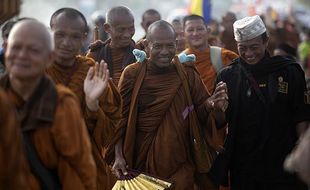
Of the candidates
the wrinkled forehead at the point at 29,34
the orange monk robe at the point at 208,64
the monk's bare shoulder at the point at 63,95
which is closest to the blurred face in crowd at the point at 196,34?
the orange monk robe at the point at 208,64

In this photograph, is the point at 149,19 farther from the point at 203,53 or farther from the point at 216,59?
the point at 216,59

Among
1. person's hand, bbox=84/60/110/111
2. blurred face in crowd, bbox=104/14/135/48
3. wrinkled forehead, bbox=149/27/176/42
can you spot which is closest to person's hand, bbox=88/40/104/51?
blurred face in crowd, bbox=104/14/135/48

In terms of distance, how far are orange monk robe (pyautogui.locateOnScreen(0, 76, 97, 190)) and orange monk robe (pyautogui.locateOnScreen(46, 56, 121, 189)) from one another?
→ 1.23 m

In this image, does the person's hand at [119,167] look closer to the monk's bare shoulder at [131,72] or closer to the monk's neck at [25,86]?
the monk's bare shoulder at [131,72]

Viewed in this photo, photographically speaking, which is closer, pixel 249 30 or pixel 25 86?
pixel 25 86

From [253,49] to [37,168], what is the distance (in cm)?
303

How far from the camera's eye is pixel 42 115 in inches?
205

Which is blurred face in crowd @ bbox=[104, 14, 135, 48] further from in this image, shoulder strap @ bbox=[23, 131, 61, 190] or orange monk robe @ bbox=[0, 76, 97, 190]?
shoulder strap @ bbox=[23, 131, 61, 190]

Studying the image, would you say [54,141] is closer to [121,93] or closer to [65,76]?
[65,76]

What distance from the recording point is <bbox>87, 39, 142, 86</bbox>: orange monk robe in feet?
28.2

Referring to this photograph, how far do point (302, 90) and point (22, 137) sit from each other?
322 centimetres

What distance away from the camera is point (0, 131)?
4906 millimetres

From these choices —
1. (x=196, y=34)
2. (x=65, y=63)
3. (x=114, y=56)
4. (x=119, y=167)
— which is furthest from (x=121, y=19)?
(x=65, y=63)

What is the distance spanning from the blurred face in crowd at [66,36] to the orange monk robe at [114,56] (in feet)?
5.49
